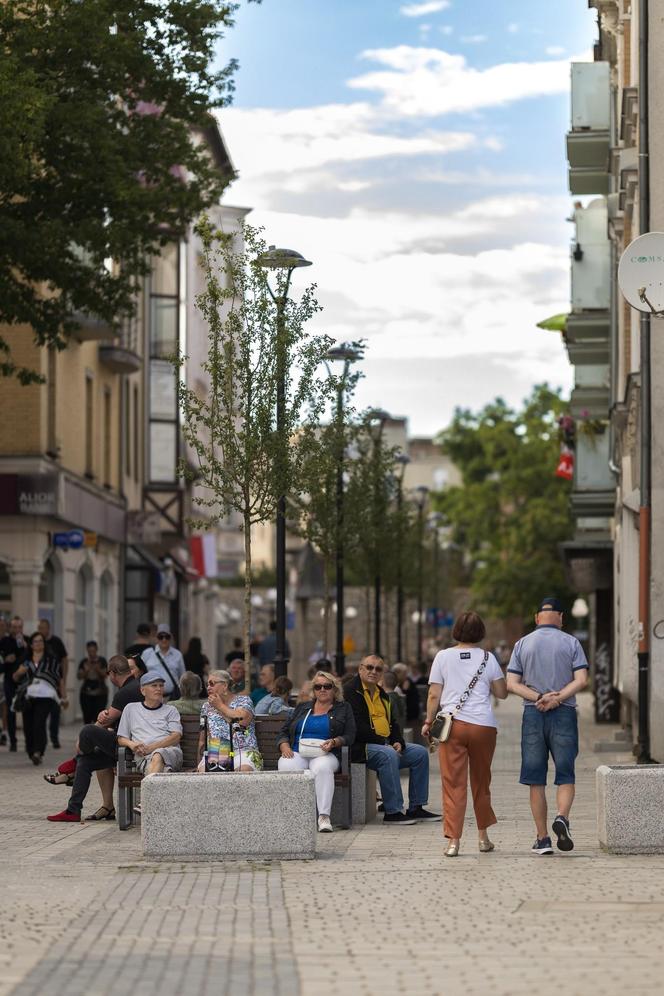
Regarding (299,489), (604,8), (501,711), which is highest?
(604,8)

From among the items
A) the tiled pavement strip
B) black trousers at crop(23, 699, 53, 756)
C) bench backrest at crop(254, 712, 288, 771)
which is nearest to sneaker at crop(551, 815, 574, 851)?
the tiled pavement strip

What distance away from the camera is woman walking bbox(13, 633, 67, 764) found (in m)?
25.5

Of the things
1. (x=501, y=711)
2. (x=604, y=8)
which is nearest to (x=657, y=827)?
→ (x=604, y=8)

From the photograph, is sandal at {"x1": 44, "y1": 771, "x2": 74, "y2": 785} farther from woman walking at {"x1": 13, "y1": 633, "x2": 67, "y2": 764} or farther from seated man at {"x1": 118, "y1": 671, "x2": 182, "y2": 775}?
woman walking at {"x1": 13, "y1": 633, "x2": 67, "y2": 764}

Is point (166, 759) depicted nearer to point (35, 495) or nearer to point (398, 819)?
point (398, 819)

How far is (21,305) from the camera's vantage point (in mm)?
27156

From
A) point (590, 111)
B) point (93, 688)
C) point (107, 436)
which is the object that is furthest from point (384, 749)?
point (107, 436)

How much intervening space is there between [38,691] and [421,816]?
9813 millimetres

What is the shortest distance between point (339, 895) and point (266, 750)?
5.39 metres

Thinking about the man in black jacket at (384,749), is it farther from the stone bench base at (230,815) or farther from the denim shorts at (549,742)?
the stone bench base at (230,815)

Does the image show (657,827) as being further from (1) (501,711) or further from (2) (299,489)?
(1) (501,711)

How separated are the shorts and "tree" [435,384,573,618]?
66.8m

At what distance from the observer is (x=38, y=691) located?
2581cm

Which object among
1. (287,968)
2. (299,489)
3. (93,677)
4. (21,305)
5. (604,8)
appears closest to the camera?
(287,968)
